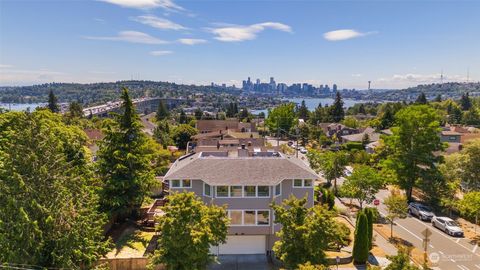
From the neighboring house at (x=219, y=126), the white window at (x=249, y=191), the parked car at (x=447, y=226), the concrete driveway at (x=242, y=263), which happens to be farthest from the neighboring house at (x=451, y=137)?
the concrete driveway at (x=242, y=263)

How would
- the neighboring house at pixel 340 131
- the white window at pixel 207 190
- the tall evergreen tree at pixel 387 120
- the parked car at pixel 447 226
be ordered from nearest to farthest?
the white window at pixel 207 190 → the parked car at pixel 447 226 → the neighboring house at pixel 340 131 → the tall evergreen tree at pixel 387 120

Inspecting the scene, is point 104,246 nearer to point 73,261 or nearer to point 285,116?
point 73,261

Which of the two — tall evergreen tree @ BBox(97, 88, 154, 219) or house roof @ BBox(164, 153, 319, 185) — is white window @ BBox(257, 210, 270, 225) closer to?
house roof @ BBox(164, 153, 319, 185)

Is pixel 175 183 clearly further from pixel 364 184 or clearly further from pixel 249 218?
pixel 364 184

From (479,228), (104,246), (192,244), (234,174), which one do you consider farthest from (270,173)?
(479,228)

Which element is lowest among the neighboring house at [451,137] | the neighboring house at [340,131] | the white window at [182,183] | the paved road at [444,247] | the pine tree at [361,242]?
the paved road at [444,247]

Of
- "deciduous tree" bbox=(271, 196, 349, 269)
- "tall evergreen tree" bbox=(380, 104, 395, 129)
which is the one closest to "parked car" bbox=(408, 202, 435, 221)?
"deciduous tree" bbox=(271, 196, 349, 269)

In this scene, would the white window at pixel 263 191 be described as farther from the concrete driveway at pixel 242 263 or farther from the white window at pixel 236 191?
the concrete driveway at pixel 242 263
